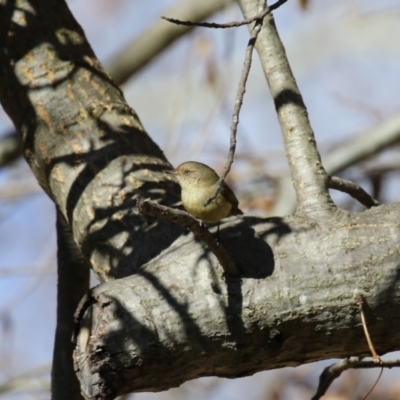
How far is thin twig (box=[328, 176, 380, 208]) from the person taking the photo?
8.71ft

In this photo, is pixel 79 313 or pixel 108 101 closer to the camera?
pixel 79 313

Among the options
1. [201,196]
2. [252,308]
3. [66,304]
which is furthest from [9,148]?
[252,308]

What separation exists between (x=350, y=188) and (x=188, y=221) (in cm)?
120

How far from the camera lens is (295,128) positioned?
2643 millimetres

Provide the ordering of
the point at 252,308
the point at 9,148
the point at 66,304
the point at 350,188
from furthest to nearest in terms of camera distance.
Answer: the point at 9,148, the point at 66,304, the point at 350,188, the point at 252,308

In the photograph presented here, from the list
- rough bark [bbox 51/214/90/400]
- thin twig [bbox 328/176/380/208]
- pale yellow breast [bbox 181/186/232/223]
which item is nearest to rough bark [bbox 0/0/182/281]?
pale yellow breast [bbox 181/186/232/223]

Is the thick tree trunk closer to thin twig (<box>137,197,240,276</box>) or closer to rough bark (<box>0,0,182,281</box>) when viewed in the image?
thin twig (<box>137,197,240,276</box>)

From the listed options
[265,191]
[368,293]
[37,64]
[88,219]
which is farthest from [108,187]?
[265,191]

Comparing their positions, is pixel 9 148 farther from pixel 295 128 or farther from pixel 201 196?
pixel 295 128

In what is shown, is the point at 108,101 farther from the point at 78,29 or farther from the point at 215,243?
the point at 215,243

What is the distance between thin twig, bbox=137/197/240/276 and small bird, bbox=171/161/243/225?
67 cm

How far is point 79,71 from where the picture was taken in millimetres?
3025

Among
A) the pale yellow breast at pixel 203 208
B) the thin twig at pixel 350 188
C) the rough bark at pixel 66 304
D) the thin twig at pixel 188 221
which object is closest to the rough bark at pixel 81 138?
the pale yellow breast at pixel 203 208

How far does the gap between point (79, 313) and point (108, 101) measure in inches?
48.2
